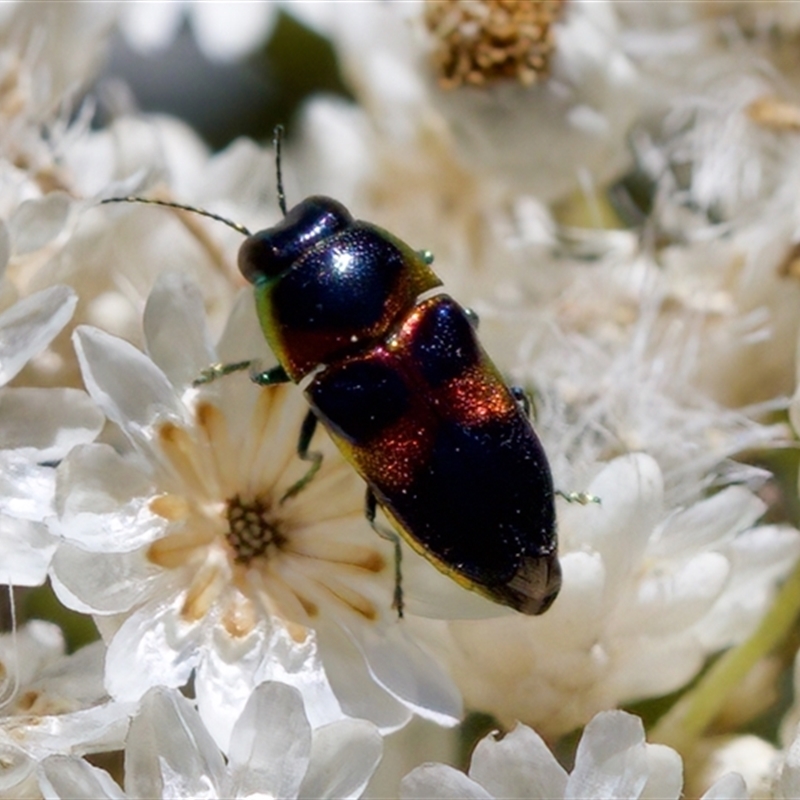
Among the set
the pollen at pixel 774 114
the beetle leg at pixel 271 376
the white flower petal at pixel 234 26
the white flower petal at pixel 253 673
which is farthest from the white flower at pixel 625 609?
the white flower petal at pixel 234 26

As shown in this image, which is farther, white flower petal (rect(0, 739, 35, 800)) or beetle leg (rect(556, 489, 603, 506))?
beetle leg (rect(556, 489, 603, 506))

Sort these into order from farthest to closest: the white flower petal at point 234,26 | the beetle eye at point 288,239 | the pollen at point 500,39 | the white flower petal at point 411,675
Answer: the white flower petal at point 234,26 < the pollen at point 500,39 < the beetle eye at point 288,239 < the white flower petal at point 411,675

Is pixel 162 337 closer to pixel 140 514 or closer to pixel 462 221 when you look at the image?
pixel 140 514

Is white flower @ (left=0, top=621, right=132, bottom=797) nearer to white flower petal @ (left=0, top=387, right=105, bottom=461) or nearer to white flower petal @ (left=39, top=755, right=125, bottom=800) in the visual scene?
white flower petal @ (left=39, top=755, right=125, bottom=800)

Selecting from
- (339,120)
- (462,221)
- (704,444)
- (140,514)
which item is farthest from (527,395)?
(339,120)

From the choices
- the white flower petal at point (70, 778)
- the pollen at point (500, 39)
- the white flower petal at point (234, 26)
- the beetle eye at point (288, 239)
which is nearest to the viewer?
the white flower petal at point (70, 778)

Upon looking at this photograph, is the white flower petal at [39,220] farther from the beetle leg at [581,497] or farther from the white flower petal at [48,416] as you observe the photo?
the beetle leg at [581,497]

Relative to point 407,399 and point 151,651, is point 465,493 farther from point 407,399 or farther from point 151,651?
point 151,651

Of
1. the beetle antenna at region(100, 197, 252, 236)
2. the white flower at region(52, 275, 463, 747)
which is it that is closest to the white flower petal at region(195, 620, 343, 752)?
the white flower at region(52, 275, 463, 747)
